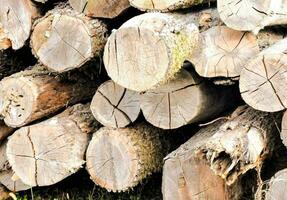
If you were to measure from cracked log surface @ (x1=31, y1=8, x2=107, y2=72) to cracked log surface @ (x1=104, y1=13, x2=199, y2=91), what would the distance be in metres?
0.50

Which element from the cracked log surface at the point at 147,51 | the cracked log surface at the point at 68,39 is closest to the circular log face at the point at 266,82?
the cracked log surface at the point at 147,51

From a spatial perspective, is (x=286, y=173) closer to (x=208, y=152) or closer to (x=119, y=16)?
(x=208, y=152)

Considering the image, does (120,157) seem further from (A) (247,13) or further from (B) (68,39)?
(A) (247,13)

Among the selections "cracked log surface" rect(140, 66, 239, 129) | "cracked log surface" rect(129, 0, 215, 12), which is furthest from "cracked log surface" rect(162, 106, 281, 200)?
"cracked log surface" rect(129, 0, 215, 12)

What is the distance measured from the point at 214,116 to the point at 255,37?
730 millimetres

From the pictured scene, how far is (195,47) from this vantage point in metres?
3.57

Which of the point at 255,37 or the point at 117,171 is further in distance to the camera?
the point at 117,171

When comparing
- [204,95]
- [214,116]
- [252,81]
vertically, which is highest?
[252,81]

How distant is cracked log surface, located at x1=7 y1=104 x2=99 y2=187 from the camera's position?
4.17 meters

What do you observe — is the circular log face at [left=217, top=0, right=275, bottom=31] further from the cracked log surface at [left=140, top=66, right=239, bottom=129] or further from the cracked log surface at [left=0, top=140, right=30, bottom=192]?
the cracked log surface at [left=0, top=140, right=30, bottom=192]

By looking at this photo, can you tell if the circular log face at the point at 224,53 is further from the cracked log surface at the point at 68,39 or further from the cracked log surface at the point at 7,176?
the cracked log surface at the point at 7,176

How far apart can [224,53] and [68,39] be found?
100 centimetres

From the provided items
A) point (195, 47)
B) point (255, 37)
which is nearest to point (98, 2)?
point (195, 47)

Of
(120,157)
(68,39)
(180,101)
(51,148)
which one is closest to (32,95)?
(51,148)
